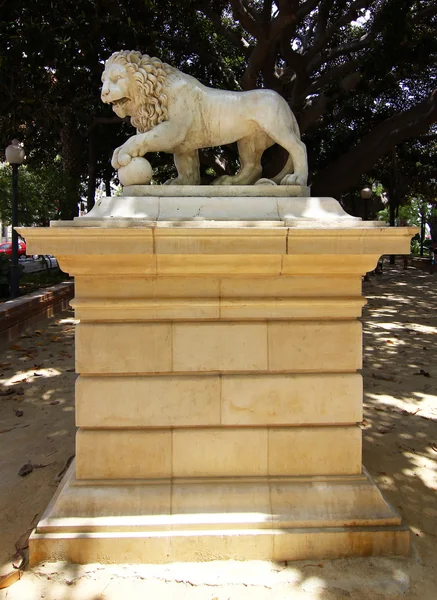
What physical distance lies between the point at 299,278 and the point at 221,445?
1.00 m

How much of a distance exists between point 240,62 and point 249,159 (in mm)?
12106

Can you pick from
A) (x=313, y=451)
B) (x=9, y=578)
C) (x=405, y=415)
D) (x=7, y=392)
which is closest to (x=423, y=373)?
(x=405, y=415)

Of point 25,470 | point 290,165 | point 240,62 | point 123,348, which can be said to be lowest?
point 25,470

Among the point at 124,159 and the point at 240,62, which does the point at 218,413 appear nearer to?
the point at 124,159

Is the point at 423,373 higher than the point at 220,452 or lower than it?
lower

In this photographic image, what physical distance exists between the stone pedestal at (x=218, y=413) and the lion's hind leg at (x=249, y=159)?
531 mm

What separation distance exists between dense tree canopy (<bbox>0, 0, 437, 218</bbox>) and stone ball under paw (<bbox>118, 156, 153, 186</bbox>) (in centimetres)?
479

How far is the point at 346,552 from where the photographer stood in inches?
94.7

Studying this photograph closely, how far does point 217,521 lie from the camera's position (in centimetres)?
241

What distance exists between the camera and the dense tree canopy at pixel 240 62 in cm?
707

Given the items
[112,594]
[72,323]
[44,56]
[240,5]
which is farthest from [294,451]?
[240,5]

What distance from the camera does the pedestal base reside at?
7.75 ft

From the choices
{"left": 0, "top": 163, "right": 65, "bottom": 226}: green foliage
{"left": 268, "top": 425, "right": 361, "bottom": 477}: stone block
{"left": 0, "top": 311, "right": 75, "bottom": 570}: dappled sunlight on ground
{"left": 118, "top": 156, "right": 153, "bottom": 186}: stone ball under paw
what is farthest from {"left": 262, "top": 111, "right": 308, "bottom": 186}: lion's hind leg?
{"left": 0, "top": 163, "right": 65, "bottom": 226}: green foliage

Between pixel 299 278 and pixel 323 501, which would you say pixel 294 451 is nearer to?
pixel 323 501
